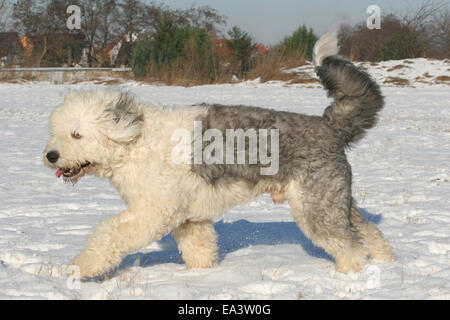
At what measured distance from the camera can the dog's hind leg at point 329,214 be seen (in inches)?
174

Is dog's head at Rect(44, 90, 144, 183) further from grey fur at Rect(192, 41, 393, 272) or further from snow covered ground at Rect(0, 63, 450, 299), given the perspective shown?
snow covered ground at Rect(0, 63, 450, 299)

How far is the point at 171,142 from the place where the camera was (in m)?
4.37

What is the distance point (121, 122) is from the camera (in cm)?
426

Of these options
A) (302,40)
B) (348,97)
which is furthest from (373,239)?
(302,40)

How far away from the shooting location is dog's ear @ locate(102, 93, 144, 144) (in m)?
4.25

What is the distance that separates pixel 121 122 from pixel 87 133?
0.27 m

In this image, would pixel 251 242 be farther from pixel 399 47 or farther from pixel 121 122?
pixel 399 47

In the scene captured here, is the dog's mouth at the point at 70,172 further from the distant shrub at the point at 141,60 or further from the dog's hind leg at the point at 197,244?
the distant shrub at the point at 141,60

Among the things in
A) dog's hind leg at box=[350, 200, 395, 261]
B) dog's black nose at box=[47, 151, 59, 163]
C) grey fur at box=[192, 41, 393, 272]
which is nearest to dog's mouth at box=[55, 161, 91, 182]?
dog's black nose at box=[47, 151, 59, 163]

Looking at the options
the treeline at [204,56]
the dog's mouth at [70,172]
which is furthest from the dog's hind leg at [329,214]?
the treeline at [204,56]
